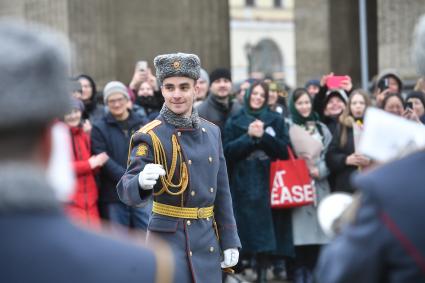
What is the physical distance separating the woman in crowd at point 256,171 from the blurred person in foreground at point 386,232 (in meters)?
6.65

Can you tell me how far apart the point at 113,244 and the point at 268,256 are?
7.53m

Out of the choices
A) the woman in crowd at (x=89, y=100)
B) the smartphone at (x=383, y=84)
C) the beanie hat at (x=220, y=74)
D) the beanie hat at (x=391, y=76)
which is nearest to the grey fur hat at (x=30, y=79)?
the beanie hat at (x=220, y=74)

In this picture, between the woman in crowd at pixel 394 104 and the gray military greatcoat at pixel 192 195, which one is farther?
the woman in crowd at pixel 394 104

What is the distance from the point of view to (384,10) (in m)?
13.8

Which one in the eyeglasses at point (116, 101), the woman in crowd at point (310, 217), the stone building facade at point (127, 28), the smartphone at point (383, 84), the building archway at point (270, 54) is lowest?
the woman in crowd at point (310, 217)

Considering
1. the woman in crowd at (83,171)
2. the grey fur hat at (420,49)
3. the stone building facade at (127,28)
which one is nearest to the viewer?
the grey fur hat at (420,49)

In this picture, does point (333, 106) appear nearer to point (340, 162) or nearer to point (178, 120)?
point (340, 162)

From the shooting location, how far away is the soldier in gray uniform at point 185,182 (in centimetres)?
574

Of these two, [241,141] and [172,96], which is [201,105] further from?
[172,96]

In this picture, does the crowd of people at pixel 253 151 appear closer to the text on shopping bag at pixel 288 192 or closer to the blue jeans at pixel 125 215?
the blue jeans at pixel 125 215

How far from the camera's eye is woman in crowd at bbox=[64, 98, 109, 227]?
8.85m

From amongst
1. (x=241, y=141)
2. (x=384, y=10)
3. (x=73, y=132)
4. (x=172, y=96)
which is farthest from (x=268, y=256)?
(x=384, y=10)

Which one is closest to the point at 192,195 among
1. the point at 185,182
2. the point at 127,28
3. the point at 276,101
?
the point at 185,182

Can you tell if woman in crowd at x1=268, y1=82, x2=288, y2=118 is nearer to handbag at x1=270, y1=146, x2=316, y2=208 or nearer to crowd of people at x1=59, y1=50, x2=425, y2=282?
crowd of people at x1=59, y1=50, x2=425, y2=282
